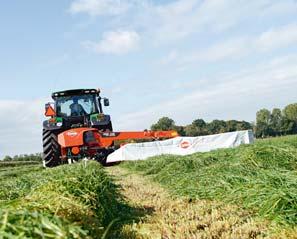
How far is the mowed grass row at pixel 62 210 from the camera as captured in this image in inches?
86.6

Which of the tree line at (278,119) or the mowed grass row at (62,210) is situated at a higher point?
the tree line at (278,119)

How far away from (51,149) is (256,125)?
57.9m

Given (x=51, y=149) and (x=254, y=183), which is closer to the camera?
(x=254, y=183)

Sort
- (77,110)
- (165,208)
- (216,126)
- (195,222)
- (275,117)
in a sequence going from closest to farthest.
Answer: (195,222), (165,208), (77,110), (216,126), (275,117)

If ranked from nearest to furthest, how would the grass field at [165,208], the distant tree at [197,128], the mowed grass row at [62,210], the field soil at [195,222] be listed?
the mowed grass row at [62,210]
the grass field at [165,208]
the field soil at [195,222]
the distant tree at [197,128]

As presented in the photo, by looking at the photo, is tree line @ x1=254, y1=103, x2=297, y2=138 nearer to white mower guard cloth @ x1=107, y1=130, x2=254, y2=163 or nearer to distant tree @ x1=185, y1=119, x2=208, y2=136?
distant tree @ x1=185, y1=119, x2=208, y2=136

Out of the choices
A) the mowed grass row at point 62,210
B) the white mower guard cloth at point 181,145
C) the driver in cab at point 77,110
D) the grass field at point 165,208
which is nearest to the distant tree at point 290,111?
the white mower guard cloth at point 181,145

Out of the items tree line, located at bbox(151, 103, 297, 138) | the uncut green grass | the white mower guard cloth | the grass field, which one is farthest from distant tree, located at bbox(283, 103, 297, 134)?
the grass field

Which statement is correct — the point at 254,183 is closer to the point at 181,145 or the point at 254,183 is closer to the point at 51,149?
the point at 51,149

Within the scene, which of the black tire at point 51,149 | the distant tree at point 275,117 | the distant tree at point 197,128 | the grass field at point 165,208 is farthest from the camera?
the distant tree at point 275,117

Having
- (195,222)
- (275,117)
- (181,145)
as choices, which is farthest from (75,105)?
(275,117)

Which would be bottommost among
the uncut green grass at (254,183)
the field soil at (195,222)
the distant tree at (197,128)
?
the field soil at (195,222)

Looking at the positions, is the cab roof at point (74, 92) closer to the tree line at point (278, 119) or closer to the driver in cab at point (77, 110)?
the driver in cab at point (77, 110)

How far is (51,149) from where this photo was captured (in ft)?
54.3
